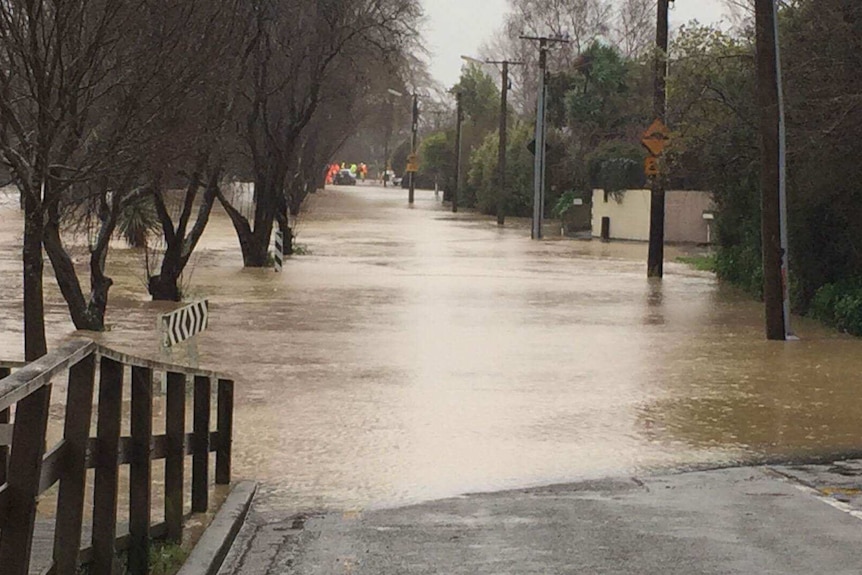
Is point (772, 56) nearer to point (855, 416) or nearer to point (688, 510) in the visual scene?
point (855, 416)

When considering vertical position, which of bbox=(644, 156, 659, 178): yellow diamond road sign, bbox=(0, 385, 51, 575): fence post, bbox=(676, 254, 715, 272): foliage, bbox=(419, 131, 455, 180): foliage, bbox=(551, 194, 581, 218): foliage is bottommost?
bbox=(676, 254, 715, 272): foliage

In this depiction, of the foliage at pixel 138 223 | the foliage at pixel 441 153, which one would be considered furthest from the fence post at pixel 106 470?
the foliage at pixel 441 153

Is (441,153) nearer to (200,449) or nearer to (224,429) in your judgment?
(224,429)

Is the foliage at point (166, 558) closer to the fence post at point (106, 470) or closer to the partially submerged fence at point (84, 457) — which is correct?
the partially submerged fence at point (84, 457)

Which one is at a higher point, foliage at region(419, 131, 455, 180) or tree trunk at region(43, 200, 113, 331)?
foliage at region(419, 131, 455, 180)

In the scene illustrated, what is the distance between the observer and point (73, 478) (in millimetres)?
5262

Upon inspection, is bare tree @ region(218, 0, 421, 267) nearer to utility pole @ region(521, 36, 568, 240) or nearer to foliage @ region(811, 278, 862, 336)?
foliage @ region(811, 278, 862, 336)

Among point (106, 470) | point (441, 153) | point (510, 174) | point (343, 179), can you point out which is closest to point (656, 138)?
point (106, 470)

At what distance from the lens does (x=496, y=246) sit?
45.8m

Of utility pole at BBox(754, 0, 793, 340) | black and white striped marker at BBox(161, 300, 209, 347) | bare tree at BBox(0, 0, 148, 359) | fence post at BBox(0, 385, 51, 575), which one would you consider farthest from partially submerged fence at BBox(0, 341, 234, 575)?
utility pole at BBox(754, 0, 793, 340)

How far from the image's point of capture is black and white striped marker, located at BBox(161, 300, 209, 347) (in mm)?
12656

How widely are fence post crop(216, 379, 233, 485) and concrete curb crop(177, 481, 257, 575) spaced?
15cm

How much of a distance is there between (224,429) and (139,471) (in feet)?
9.09

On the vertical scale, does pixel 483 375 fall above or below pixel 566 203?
below
